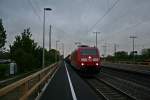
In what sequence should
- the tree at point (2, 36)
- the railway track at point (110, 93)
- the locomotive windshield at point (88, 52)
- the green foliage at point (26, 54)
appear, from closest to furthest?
the railway track at point (110, 93)
the locomotive windshield at point (88, 52)
the green foliage at point (26, 54)
the tree at point (2, 36)

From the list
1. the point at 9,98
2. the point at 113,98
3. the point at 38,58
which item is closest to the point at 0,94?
the point at 9,98

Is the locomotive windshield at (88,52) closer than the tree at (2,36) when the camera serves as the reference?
Yes

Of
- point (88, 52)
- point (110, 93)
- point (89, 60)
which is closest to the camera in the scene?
point (110, 93)

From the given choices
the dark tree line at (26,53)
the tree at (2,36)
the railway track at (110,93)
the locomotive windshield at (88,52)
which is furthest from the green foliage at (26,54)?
the railway track at (110,93)

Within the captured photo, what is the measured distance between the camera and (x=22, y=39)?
2400 inches

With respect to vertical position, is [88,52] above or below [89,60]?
above

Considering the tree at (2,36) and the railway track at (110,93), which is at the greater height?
the tree at (2,36)

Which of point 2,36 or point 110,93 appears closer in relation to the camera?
point 110,93

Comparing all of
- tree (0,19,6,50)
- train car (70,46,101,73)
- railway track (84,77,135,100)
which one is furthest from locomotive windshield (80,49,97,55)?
tree (0,19,6,50)

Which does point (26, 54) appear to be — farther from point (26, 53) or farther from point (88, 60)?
point (88, 60)

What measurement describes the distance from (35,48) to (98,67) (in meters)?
26.4

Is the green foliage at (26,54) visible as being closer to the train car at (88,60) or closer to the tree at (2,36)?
the train car at (88,60)

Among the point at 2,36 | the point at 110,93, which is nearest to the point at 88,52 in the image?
the point at 110,93

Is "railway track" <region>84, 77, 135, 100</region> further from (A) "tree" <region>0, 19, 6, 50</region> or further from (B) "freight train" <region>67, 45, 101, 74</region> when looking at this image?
(A) "tree" <region>0, 19, 6, 50</region>
